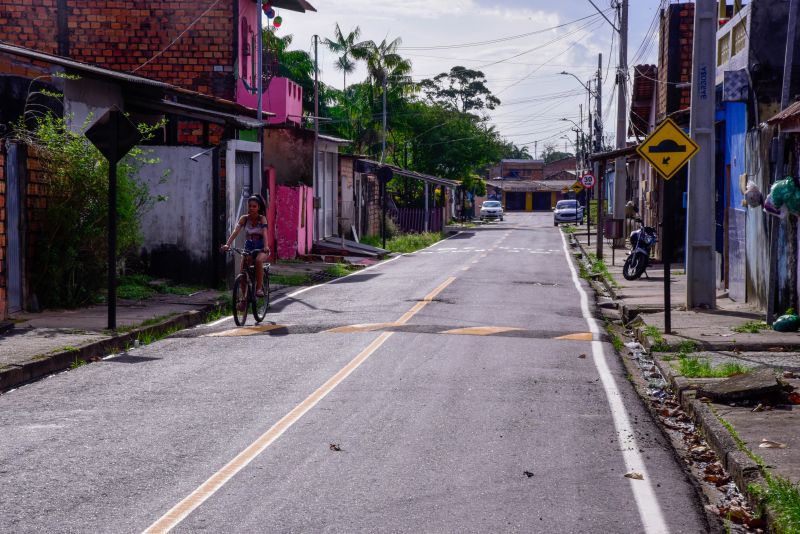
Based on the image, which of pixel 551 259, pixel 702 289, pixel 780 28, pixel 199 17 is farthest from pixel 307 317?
pixel 551 259

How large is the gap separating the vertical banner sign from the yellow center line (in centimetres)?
364

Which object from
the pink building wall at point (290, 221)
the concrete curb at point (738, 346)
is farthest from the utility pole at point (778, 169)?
the pink building wall at point (290, 221)

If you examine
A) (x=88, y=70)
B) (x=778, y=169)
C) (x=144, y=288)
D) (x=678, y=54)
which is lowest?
(x=144, y=288)

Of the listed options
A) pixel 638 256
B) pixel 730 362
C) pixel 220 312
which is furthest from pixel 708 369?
pixel 638 256

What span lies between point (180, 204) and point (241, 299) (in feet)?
18.6

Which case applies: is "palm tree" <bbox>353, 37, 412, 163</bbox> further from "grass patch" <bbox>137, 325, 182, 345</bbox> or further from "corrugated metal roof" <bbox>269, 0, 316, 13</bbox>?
"grass patch" <bbox>137, 325, 182, 345</bbox>

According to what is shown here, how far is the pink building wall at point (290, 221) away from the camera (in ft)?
103

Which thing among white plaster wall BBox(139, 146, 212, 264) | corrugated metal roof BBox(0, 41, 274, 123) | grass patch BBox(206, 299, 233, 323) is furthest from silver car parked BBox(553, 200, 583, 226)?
grass patch BBox(206, 299, 233, 323)

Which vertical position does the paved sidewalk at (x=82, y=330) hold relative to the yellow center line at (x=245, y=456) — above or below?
above

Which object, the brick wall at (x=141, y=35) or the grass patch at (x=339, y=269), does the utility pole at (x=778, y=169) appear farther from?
the brick wall at (x=141, y=35)

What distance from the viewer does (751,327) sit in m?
14.7

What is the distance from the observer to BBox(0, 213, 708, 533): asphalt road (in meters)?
6.14

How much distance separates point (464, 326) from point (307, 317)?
266cm

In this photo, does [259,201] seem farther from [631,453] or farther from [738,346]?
[631,453]
